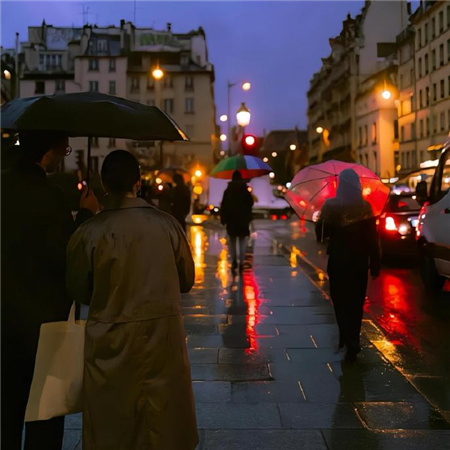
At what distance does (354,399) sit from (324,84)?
9913 cm

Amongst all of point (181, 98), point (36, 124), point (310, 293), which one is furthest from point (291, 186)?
point (181, 98)

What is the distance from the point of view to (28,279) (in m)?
3.06

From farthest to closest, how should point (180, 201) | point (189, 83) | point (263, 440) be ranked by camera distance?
point (189, 83)
point (180, 201)
point (263, 440)

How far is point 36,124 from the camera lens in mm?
3264

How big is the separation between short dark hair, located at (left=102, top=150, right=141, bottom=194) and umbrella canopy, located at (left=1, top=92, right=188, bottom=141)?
35 centimetres

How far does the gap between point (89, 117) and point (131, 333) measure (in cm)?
121

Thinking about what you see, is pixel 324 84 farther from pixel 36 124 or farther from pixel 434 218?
pixel 36 124

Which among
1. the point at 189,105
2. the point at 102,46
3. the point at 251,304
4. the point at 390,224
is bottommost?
the point at 251,304

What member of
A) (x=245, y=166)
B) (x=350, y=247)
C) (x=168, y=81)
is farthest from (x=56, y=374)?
(x=168, y=81)

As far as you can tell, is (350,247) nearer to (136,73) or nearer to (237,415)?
(237,415)

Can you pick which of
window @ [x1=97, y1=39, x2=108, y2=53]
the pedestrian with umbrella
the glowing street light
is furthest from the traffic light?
window @ [x1=97, y1=39, x2=108, y2=53]

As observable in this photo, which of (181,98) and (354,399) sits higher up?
(181,98)

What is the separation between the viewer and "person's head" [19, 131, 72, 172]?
3.23 metres

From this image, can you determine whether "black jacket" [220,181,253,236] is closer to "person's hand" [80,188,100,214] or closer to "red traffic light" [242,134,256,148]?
"red traffic light" [242,134,256,148]
